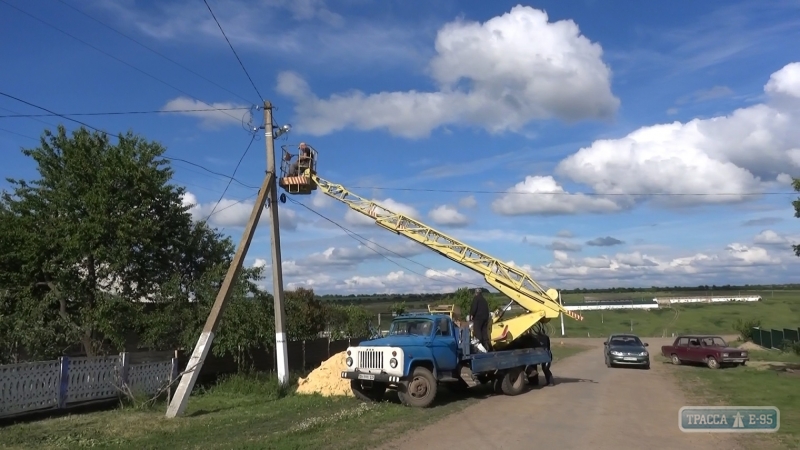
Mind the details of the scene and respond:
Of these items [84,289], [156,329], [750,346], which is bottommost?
[750,346]

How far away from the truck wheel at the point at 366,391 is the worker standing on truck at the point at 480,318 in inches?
122

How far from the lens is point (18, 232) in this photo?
17.6m

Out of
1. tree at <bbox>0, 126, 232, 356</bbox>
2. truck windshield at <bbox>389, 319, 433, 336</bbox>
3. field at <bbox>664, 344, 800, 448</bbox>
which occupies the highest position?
tree at <bbox>0, 126, 232, 356</bbox>

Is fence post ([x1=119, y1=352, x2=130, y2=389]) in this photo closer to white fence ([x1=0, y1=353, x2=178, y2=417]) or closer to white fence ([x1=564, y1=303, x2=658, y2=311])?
white fence ([x1=0, y1=353, x2=178, y2=417])

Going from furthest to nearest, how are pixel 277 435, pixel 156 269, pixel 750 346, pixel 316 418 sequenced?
pixel 750 346 → pixel 156 269 → pixel 316 418 → pixel 277 435

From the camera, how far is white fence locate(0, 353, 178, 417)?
41.8 ft

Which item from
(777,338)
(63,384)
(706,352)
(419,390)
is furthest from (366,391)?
(777,338)

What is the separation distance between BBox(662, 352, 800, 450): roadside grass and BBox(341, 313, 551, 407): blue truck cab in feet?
15.5

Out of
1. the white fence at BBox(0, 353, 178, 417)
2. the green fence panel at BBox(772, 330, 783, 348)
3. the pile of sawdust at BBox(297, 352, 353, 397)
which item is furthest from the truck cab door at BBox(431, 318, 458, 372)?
the green fence panel at BBox(772, 330, 783, 348)

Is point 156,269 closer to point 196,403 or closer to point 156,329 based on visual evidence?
point 156,329

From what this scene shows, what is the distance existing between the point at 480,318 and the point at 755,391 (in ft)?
25.0

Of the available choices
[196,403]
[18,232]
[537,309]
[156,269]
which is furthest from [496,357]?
[18,232]

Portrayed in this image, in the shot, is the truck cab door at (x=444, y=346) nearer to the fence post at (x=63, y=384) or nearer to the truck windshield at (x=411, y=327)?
the truck windshield at (x=411, y=327)

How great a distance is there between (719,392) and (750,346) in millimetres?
29339
